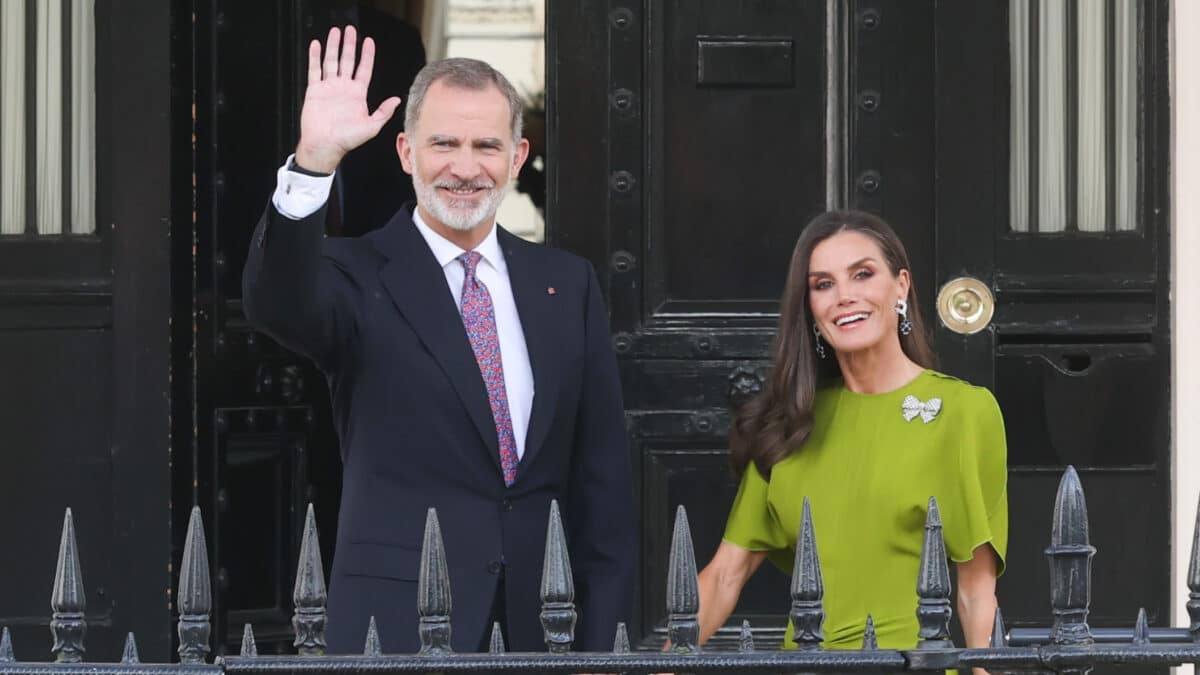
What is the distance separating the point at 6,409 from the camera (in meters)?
5.80

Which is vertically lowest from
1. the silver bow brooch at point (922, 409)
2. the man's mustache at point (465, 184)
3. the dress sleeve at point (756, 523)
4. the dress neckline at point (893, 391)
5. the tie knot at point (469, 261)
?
the dress sleeve at point (756, 523)

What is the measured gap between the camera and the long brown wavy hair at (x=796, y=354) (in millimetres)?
4273

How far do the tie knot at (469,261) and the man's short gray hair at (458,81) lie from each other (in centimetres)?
24

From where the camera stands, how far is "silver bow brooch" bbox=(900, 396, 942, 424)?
13.7 ft

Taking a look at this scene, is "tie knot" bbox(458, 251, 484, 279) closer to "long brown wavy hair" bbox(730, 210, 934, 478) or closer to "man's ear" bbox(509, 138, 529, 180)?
"man's ear" bbox(509, 138, 529, 180)

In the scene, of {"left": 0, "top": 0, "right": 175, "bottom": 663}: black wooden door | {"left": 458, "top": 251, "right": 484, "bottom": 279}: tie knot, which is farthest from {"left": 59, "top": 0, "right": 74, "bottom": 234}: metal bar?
{"left": 458, "top": 251, "right": 484, "bottom": 279}: tie knot

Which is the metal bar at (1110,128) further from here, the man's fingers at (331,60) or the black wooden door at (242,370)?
the man's fingers at (331,60)

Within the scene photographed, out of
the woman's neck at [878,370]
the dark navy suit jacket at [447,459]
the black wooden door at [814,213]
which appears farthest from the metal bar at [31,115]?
the woman's neck at [878,370]

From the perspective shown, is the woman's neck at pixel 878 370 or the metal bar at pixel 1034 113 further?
the metal bar at pixel 1034 113

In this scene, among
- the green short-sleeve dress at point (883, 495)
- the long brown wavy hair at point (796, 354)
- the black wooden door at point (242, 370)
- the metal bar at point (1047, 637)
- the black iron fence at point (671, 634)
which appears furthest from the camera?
the black wooden door at point (242, 370)

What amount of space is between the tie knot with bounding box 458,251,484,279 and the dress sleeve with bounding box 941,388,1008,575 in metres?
1.02

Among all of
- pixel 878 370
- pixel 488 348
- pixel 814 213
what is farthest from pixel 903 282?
pixel 814 213

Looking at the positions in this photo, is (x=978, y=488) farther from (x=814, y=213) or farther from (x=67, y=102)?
(x=67, y=102)

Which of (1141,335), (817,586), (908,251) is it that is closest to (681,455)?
(908,251)
